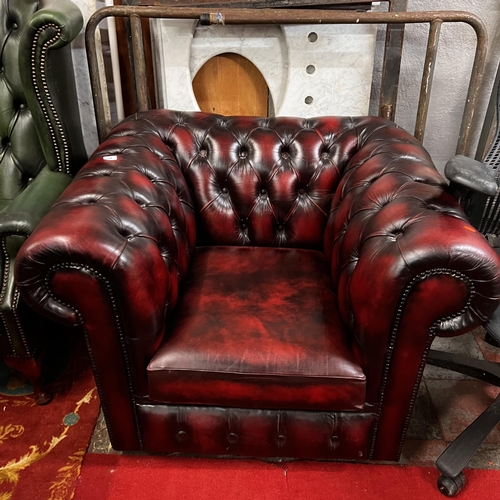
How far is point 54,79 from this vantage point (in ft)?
4.99

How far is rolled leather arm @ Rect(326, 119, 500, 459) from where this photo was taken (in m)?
1.04

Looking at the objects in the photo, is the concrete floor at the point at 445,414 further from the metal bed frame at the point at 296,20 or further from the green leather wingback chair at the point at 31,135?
the metal bed frame at the point at 296,20

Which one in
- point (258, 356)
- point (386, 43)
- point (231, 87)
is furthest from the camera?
point (231, 87)

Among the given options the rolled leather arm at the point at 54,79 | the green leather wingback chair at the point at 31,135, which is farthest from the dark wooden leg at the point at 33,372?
the rolled leather arm at the point at 54,79

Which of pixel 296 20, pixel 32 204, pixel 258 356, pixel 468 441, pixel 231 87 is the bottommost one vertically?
pixel 468 441

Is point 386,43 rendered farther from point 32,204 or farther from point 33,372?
point 33,372

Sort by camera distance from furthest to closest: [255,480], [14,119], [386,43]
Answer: [386,43] → [14,119] → [255,480]

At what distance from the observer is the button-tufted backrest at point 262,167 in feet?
5.16

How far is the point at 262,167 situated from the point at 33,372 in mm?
940

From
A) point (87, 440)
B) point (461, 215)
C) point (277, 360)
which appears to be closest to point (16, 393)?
point (87, 440)

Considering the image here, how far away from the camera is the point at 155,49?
195 cm

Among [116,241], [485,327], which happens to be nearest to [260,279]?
[116,241]

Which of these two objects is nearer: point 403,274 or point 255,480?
point 403,274

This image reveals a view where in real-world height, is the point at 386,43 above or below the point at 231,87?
above
